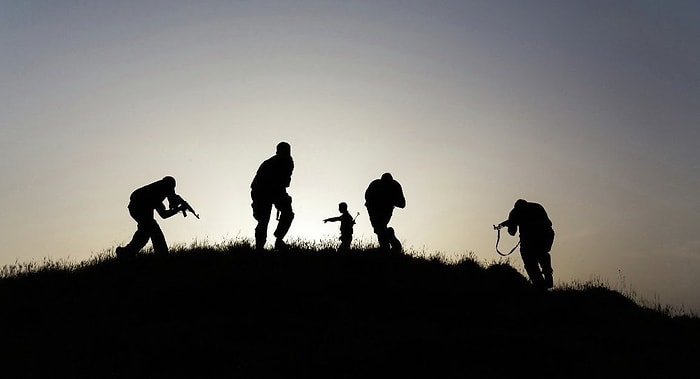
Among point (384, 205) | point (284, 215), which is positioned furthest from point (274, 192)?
point (384, 205)

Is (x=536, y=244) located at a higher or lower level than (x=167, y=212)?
lower

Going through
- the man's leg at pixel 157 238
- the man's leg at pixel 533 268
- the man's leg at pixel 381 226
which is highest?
the man's leg at pixel 381 226

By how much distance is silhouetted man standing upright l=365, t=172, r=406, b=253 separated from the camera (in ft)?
51.4

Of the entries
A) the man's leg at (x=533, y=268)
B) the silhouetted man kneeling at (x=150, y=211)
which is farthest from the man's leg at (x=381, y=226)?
the silhouetted man kneeling at (x=150, y=211)

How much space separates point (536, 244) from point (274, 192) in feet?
21.5

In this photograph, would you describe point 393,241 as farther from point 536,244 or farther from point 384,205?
point 536,244

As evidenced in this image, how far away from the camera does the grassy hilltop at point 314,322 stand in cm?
801

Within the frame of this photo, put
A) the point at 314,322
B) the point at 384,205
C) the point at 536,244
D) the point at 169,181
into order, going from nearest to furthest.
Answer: the point at 314,322 → the point at 169,181 → the point at 536,244 → the point at 384,205

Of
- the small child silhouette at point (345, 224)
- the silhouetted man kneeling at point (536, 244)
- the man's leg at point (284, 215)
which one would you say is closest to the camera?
the man's leg at point (284, 215)

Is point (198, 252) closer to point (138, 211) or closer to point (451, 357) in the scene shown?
point (138, 211)

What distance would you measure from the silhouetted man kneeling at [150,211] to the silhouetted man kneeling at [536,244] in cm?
838

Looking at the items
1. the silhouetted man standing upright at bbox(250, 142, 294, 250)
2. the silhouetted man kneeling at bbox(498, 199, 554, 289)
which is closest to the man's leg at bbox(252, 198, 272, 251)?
Result: the silhouetted man standing upright at bbox(250, 142, 294, 250)

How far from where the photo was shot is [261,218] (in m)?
13.6

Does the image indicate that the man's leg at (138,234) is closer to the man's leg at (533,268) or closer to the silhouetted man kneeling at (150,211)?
the silhouetted man kneeling at (150,211)
